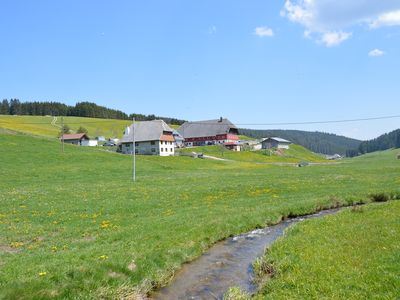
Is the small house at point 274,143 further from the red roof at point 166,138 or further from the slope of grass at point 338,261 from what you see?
the slope of grass at point 338,261

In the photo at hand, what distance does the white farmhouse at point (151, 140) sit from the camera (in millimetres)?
118394

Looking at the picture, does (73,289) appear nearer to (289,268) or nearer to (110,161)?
(289,268)

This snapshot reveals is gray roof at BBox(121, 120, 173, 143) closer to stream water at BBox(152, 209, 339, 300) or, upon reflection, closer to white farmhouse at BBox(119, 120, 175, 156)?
white farmhouse at BBox(119, 120, 175, 156)

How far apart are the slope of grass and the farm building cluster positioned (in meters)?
100

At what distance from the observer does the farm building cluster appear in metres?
120

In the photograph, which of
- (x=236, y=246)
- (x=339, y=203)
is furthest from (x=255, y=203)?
(x=236, y=246)

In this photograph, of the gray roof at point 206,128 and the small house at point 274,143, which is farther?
the small house at point 274,143

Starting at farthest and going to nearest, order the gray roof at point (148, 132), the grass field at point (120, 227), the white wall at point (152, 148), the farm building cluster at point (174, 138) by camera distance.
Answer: the farm building cluster at point (174, 138) < the gray roof at point (148, 132) < the white wall at point (152, 148) < the grass field at point (120, 227)

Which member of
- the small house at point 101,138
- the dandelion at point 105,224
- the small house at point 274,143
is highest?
the small house at point 101,138

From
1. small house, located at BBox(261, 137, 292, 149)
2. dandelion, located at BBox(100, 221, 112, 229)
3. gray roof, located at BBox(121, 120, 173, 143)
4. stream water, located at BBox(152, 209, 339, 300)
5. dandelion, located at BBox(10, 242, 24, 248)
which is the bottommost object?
stream water, located at BBox(152, 209, 339, 300)

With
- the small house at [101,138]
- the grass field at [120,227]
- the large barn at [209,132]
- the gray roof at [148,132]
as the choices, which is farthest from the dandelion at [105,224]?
the small house at [101,138]

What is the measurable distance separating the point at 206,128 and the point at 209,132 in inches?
113

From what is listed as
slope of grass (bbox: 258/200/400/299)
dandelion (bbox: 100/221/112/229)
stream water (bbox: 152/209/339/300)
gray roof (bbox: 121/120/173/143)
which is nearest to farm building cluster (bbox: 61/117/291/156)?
gray roof (bbox: 121/120/173/143)

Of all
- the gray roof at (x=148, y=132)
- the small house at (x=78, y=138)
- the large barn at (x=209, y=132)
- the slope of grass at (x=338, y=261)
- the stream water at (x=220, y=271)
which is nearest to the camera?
the slope of grass at (x=338, y=261)
